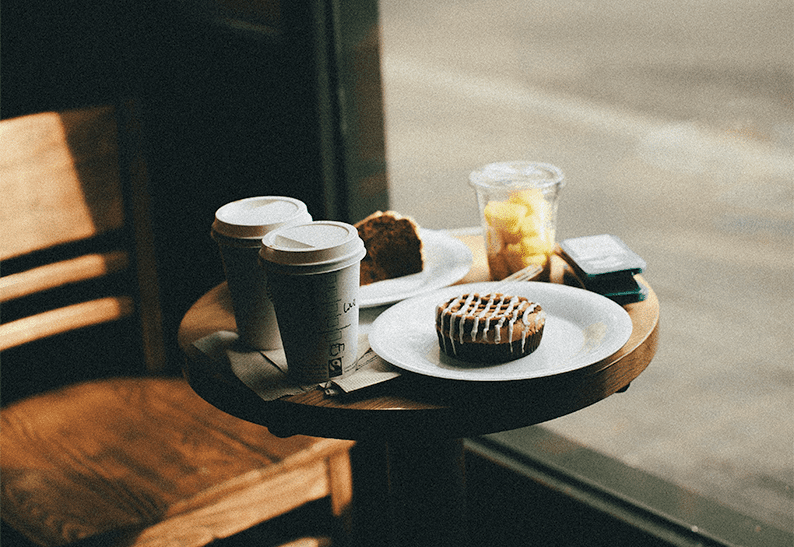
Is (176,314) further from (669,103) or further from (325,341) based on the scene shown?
(669,103)

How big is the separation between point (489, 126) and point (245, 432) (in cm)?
137

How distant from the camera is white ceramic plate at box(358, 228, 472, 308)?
3.48ft

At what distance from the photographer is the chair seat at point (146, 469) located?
107 centimetres

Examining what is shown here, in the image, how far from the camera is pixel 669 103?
62.8 inches

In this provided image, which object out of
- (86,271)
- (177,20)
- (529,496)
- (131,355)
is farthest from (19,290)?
(529,496)

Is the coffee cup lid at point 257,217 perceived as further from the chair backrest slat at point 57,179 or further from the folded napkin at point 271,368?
the chair backrest slat at point 57,179

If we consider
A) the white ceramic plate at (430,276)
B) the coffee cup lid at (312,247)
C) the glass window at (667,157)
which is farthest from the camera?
the glass window at (667,157)

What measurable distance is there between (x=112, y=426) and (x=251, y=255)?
0.62 metres

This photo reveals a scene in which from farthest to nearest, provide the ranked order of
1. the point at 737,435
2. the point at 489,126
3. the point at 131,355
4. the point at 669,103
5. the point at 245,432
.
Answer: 1. the point at 489,126
2. the point at 131,355
3. the point at 737,435
4. the point at 669,103
5. the point at 245,432

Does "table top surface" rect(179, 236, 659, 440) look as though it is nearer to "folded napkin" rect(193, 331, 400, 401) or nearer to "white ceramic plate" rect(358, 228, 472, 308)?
"folded napkin" rect(193, 331, 400, 401)

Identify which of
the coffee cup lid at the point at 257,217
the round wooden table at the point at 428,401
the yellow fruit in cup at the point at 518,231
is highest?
the coffee cup lid at the point at 257,217

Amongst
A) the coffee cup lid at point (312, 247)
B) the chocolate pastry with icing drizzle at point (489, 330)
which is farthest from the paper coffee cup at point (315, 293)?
the chocolate pastry with icing drizzle at point (489, 330)

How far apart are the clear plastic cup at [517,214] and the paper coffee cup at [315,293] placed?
363 mm

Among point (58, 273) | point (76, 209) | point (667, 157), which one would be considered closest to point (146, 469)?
point (58, 273)
